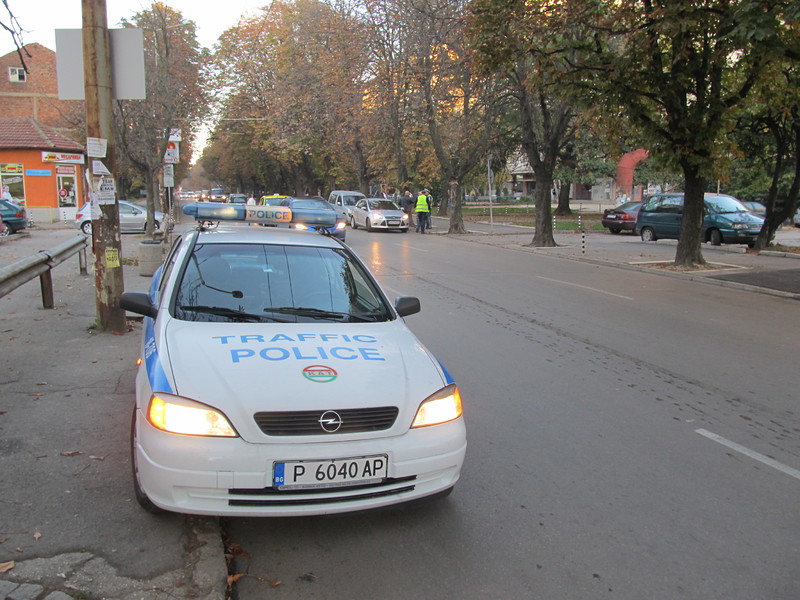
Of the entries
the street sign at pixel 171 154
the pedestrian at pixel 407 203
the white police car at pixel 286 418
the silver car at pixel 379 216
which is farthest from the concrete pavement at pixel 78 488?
the pedestrian at pixel 407 203

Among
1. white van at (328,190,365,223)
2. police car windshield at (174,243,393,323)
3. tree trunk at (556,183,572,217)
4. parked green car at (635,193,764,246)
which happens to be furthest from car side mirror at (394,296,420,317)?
tree trunk at (556,183,572,217)

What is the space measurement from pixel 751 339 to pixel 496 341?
353 cm

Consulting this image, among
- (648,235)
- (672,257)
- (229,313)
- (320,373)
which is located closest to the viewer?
(320,373)

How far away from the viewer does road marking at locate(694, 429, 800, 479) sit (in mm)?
4430

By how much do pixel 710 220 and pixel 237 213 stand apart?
19882mm

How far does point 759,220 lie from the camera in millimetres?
21141

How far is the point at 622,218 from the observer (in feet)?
92.7

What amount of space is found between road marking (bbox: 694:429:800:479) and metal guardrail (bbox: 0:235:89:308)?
7.44 m

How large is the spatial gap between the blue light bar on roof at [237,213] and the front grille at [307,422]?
3386 mm

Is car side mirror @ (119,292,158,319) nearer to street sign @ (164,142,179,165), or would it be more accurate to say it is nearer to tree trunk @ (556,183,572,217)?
street sign @ (164,142,179,165)

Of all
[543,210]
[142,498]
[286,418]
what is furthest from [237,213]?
[543,210]

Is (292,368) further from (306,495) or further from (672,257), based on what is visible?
(672,257)

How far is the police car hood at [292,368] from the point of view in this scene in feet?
10.6

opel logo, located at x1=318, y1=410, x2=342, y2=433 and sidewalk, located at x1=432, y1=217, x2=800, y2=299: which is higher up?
opel logo, located at x1=318, y1=410, x2=342, y2=433
